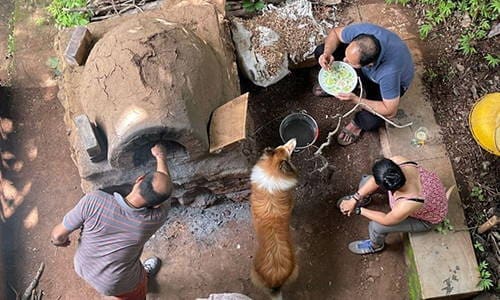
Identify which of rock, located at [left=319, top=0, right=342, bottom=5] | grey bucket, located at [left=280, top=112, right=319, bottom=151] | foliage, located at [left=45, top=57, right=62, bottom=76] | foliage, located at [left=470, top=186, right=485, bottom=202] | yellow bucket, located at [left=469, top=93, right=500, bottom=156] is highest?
rock, located at [left=319, top=0, right=342, bottom=5]

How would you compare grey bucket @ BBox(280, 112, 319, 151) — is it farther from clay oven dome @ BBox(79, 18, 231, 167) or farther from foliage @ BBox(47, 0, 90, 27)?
foliage @ BBox(47, 0, 90, 27)

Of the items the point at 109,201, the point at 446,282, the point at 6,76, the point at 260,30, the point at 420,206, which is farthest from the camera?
the point at 6,76

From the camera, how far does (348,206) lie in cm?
474

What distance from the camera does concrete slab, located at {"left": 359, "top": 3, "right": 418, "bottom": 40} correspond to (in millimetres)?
5703

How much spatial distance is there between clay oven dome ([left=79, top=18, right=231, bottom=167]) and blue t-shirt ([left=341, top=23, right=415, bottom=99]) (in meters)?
1.33

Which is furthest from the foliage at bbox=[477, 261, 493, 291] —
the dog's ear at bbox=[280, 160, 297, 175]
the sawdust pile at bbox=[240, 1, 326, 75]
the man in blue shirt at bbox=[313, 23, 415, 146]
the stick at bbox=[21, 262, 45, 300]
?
the stick at bbox=[21, 262, 45, 300]

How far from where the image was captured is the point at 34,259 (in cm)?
524

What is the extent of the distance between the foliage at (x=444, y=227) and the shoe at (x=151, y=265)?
2.47 meters

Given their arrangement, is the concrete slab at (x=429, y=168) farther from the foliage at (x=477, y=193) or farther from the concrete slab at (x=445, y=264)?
the foliage at (x=477, y=193)

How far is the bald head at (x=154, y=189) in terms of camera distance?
3789 millimetres

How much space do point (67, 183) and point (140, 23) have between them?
192cm

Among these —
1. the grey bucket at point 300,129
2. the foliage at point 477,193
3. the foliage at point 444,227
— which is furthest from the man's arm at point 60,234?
the foliage at point 477,193

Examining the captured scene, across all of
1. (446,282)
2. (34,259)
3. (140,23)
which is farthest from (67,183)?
(446,282)

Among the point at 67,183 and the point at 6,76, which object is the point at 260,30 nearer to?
the point at 67,183
